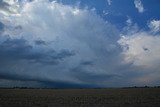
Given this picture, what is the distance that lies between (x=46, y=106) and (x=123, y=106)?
33.8ft

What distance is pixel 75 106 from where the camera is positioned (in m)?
35.4

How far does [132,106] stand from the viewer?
34750 millimetres

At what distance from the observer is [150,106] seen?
112 ft

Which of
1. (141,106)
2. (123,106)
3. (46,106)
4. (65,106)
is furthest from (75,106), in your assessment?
(141,106)

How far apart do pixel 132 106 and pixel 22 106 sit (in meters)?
14.5

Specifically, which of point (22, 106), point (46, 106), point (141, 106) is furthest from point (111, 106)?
point (22, 106)

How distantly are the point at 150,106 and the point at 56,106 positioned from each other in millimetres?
12244

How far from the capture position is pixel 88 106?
116ft

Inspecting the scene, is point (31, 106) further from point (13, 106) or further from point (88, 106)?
point (88, 106)

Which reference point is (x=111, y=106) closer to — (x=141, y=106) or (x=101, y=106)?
(x=101, y=106)

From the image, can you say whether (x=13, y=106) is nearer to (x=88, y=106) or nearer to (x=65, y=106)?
(x=65, y=106)

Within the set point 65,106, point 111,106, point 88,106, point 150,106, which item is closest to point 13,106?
point 65,106

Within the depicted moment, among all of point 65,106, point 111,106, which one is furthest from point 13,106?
point 111,106

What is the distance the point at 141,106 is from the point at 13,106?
666 inches
